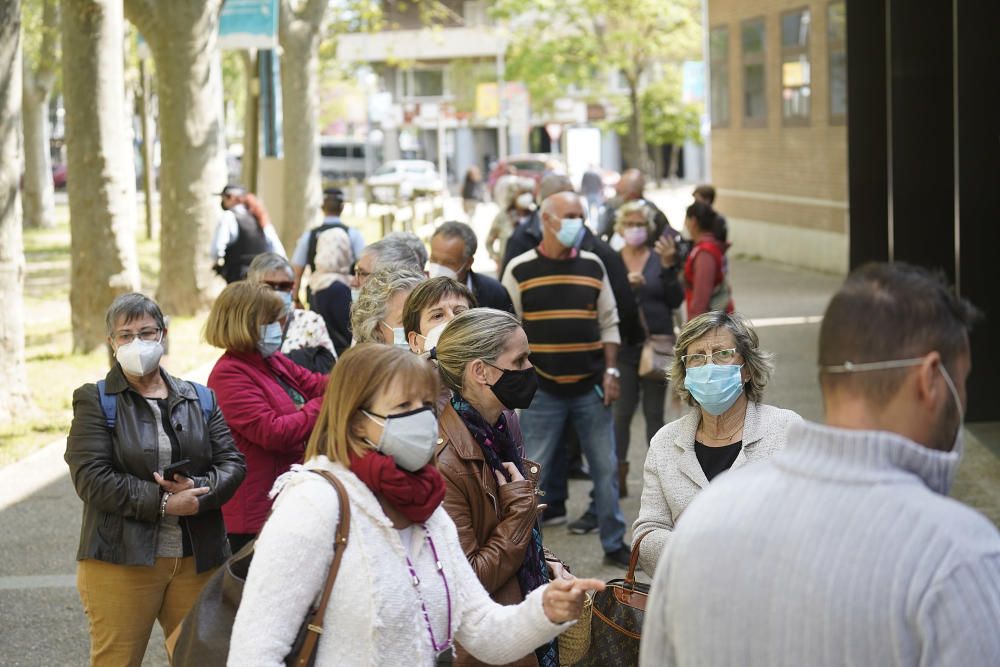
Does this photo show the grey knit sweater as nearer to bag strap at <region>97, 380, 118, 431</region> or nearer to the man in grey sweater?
the man in grey sweater

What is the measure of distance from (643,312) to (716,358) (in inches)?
193

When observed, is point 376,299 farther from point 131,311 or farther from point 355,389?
point 355,389

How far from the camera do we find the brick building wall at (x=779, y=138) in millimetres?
26594

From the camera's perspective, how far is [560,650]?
4406 mm

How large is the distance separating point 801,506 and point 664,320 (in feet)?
25.2

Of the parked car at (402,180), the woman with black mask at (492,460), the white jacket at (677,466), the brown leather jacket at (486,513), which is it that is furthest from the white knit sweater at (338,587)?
the parked car at (402,180)

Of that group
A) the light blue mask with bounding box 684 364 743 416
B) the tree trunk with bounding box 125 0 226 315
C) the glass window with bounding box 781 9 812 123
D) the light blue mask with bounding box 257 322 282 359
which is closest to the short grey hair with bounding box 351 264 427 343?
the light blue mask with bounding box 257 322 282 359

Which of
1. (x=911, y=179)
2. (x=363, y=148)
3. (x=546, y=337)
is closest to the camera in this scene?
(x=546, y=337)

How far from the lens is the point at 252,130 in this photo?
23578mm

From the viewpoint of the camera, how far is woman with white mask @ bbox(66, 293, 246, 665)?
17.4 feet

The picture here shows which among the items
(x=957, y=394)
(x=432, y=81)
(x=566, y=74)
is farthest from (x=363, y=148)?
(x=957, y=394)

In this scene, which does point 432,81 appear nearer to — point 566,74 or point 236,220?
point 566,74

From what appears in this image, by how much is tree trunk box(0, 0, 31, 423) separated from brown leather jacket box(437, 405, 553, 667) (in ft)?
29.2

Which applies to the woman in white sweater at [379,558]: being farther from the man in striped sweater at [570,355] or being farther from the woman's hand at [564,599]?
the man in striped sweater at [570,355]
